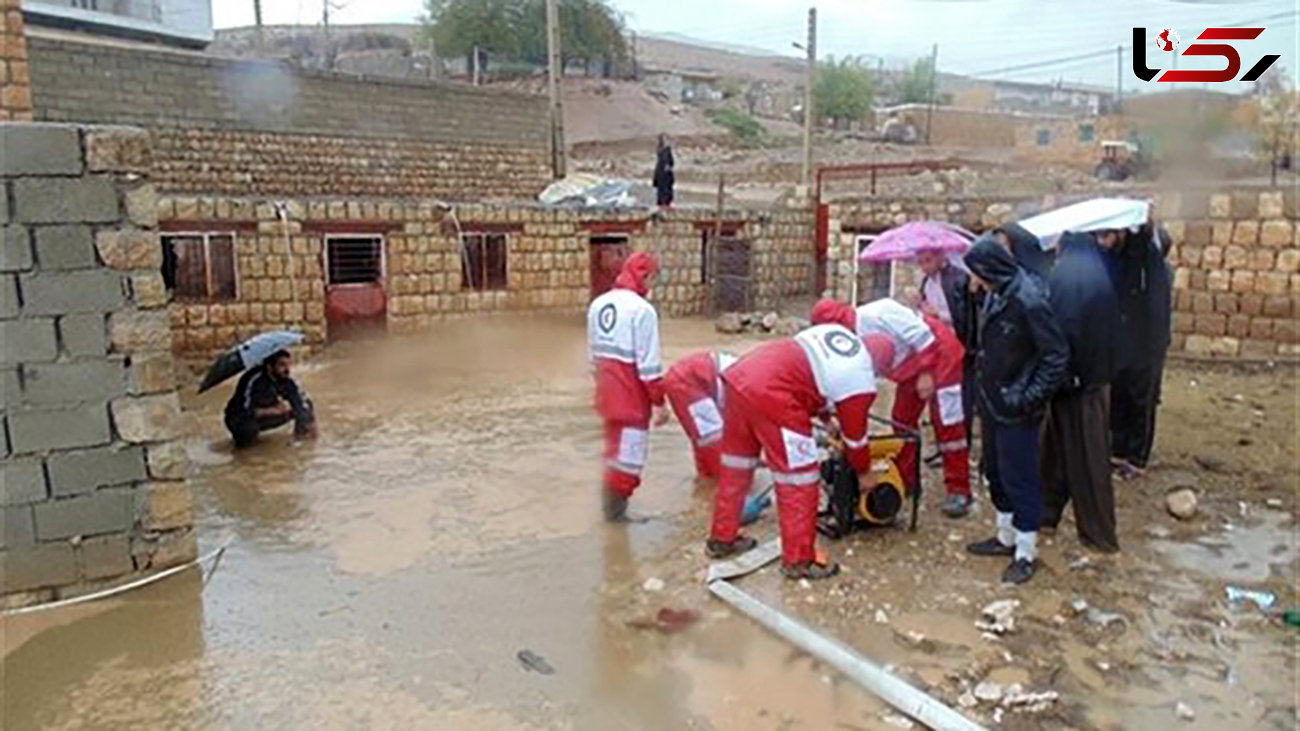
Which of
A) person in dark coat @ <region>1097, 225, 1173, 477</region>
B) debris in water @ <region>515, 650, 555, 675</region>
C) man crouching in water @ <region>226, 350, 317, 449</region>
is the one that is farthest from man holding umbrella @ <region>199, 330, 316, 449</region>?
person in dark coat @ <region>1097, 225, 1173, 477</region>

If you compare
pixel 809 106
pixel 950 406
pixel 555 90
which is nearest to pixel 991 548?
pixel 950 406

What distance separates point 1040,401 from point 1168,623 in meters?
1.20

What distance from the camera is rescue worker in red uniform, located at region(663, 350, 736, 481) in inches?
257

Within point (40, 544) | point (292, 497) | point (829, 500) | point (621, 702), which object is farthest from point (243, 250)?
point (621, 702)

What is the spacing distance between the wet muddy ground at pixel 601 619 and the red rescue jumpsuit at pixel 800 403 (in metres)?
0.41

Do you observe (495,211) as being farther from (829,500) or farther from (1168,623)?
(1168,623)

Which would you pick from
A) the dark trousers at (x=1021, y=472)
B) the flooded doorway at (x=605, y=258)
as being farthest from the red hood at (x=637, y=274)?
the flooded doorway at (x=605, y=258)

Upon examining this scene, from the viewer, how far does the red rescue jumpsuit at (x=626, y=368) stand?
234 inches

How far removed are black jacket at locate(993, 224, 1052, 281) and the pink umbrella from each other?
1.48 meters

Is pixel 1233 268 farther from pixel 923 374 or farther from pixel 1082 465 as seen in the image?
pixel 1082 465

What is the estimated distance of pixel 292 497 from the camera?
23.1 ft

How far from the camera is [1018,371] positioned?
502 centimetres

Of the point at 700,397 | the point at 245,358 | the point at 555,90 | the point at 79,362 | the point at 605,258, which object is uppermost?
the point at 555,90

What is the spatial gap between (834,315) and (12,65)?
546cm
